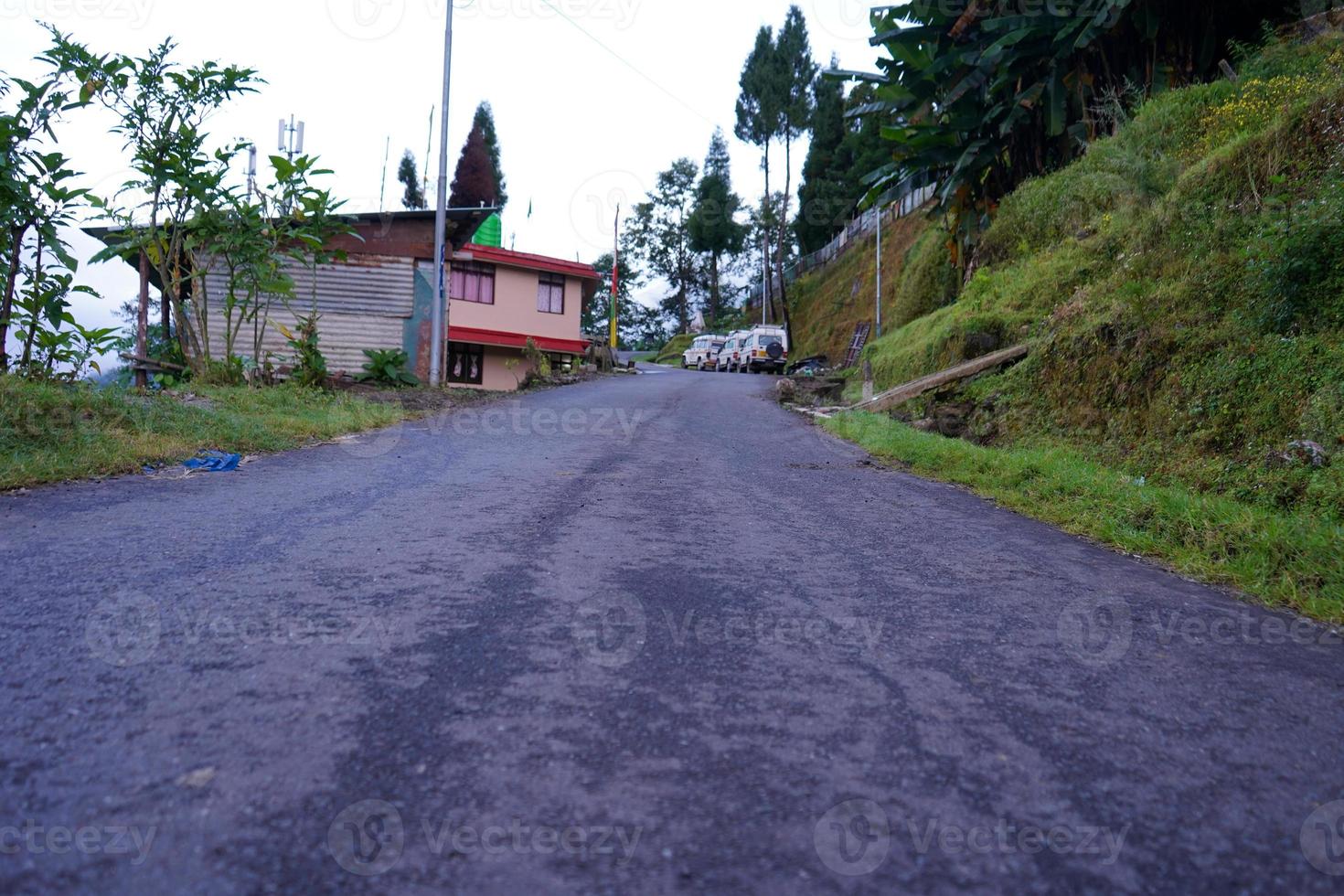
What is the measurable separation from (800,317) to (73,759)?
47765 mm

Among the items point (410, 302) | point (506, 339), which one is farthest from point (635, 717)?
point (506, 339)

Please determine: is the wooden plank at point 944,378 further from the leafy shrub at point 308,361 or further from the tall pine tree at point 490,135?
the tall pine tree at point 490,135

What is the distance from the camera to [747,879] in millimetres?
1772

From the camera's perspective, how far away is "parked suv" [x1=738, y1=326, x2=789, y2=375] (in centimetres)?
3494

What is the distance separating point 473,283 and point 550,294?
9.13ft

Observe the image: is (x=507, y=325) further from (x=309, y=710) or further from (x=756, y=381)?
(x=309, y=710)

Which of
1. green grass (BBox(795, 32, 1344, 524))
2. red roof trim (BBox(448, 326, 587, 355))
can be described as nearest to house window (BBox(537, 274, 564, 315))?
red roof trim (BBox(448, 326, 587, 355))

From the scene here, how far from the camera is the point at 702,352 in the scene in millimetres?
43969

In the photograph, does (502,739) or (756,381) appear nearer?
(502,739)

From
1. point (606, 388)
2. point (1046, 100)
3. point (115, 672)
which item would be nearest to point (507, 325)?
point (606, 388)

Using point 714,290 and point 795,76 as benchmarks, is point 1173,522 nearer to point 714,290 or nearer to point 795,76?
point 795,76

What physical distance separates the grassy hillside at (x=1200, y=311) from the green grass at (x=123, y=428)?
7.43m

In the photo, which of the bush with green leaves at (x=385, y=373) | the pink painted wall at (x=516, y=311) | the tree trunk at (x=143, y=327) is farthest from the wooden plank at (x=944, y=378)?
the pink painted wall at (x=516, y=311)

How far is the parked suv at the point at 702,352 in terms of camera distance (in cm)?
4306
